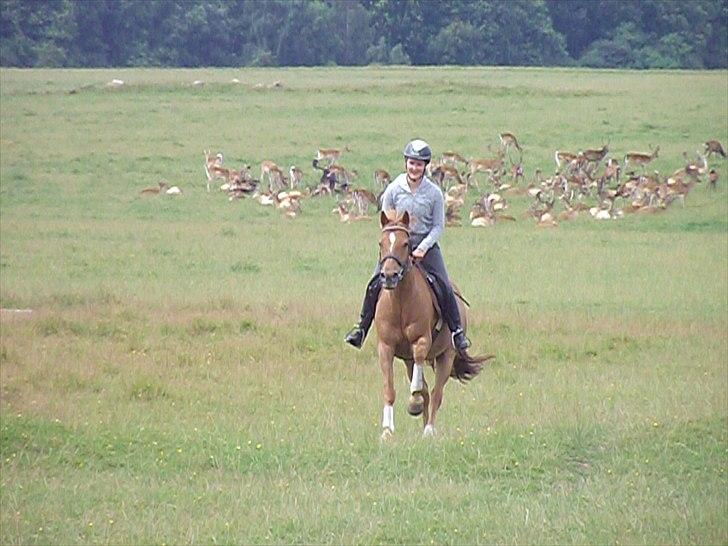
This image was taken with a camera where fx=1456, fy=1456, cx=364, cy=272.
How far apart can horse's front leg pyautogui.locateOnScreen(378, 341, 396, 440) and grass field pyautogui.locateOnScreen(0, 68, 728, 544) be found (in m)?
0.18

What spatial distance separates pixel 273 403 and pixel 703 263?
11.3 m

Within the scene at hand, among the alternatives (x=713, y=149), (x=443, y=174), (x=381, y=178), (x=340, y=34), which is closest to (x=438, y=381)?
(x=381, y=178)

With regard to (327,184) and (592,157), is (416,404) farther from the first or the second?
(592,157)

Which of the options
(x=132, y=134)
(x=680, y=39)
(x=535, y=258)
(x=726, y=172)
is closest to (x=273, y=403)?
(x=535, y=258)

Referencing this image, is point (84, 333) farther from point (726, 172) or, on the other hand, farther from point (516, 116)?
point (516, 116)

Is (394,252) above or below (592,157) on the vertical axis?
above

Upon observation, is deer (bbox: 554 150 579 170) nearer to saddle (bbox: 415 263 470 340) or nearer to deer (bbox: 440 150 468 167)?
deer (bbox: 440 150 468 167)

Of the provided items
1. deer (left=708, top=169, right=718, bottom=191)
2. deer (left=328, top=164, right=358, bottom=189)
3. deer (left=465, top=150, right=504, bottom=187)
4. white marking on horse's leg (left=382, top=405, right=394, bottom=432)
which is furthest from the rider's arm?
deer (left=465, top=150, right=504, bottom=187)

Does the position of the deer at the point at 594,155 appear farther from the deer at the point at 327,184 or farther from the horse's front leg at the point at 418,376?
the horse's front leg at the point at 418,376

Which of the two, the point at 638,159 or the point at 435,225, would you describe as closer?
the point at 435,225

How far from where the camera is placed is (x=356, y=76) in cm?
4934

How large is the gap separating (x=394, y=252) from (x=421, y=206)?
60 cm

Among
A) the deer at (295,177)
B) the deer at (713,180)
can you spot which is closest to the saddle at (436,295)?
the deer at (713,180)

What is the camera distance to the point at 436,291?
10.4 meters
